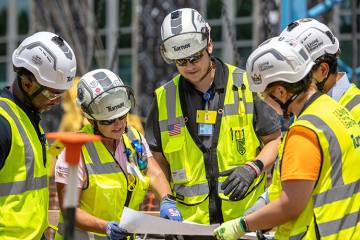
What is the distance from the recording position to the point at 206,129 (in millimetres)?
4836

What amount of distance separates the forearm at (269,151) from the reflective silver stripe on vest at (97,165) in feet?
2.62

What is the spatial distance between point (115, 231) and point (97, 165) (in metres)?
0.39

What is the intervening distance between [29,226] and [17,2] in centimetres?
1353

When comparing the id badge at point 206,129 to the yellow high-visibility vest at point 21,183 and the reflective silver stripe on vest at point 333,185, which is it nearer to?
the yellow high-visibility vest at point 21,183

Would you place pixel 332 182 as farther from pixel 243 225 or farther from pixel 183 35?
pixel 183 35

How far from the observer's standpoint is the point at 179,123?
16.1 feet

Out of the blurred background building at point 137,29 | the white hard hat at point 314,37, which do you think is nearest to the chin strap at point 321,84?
the white hard hat at point 314,37

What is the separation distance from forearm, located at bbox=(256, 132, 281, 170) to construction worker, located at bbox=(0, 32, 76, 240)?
115 cm

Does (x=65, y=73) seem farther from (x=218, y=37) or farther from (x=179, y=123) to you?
(x=218, y=37)

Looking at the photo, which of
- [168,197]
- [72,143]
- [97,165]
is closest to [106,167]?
[97,165]

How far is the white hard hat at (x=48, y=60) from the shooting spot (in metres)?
4.18

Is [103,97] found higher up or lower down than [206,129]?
higher up

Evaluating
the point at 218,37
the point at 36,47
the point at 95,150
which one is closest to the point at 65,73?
the point at 36,47

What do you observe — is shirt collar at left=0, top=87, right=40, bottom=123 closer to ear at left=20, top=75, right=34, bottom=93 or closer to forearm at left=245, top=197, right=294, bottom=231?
ear at left=20, top=75, right=34, bottom=93
